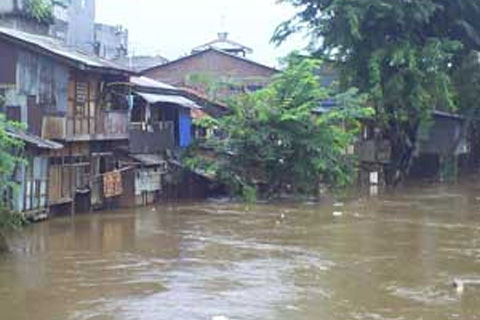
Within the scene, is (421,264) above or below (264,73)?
below

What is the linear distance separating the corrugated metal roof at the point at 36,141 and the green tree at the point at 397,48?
1596 centimetres

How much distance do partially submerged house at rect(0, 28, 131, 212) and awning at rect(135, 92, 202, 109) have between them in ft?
5.12

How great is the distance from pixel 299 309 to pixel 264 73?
2975cm

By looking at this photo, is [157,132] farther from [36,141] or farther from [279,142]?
[36,141]

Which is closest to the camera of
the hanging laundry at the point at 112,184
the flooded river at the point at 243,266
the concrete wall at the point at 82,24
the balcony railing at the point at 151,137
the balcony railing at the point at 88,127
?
the flooded river at the point at 243,266

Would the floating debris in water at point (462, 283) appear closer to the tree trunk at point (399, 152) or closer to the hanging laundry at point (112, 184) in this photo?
the hanging laundry at point (112, 184)

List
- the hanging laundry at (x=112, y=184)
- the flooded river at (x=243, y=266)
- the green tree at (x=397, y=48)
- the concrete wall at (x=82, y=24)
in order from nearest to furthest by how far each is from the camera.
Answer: the flooded river at (x=243, y=266) → the hanging laundry at (x=112, y=184) → the green tree at (x=397, y=48) → the concrete wall at (x=82, y=24)

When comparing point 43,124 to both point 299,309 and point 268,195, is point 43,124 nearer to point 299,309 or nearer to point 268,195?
point 268,195

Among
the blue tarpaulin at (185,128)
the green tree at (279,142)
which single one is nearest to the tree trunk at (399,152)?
the green tree at (279,142)

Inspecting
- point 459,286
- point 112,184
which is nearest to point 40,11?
point 112,184

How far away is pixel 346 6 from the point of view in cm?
3553

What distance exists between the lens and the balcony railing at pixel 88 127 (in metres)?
24.1

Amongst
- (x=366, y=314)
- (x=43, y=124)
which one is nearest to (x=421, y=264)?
(x=366, y=314)

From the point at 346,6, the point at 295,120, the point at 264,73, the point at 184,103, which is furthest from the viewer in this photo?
the point at 264,73
